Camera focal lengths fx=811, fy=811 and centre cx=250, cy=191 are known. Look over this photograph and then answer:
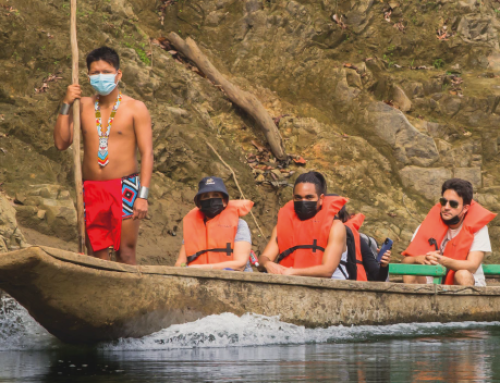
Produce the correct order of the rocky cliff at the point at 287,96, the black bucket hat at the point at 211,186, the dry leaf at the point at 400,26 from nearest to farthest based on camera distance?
the black bucket hat at the point at 211,186 → the rocky cliff at the point at 287,96 → the dry leaf at the point at 400,26

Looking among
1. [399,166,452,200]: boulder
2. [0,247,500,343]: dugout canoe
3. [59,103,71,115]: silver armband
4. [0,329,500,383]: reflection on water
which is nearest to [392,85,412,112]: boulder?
[399,166,452,200]: boulder

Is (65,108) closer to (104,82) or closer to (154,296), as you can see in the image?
(104,82)

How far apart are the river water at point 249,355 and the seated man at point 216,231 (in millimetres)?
756

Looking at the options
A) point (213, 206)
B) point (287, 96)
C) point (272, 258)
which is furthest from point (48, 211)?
point (287, 96)

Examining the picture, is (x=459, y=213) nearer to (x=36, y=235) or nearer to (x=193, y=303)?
→ (x=193, y=303)

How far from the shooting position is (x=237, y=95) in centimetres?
1444

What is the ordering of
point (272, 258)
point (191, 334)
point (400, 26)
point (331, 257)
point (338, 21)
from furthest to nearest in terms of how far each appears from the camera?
point (400, 26), point (338, 21), point (272, 258), point (331, 257), point (191, 334)

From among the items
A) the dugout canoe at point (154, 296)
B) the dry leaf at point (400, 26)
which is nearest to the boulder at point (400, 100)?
the dry leaf at point (400, 26)

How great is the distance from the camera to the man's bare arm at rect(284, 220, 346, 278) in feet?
23.2

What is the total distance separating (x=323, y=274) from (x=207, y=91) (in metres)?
7.79

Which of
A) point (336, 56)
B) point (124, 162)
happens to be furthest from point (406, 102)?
point (124, 162)

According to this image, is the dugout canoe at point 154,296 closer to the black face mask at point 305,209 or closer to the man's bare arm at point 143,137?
the black face mask at point 305,209

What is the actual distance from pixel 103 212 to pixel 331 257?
203 centimetres

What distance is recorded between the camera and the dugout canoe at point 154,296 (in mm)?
5258
